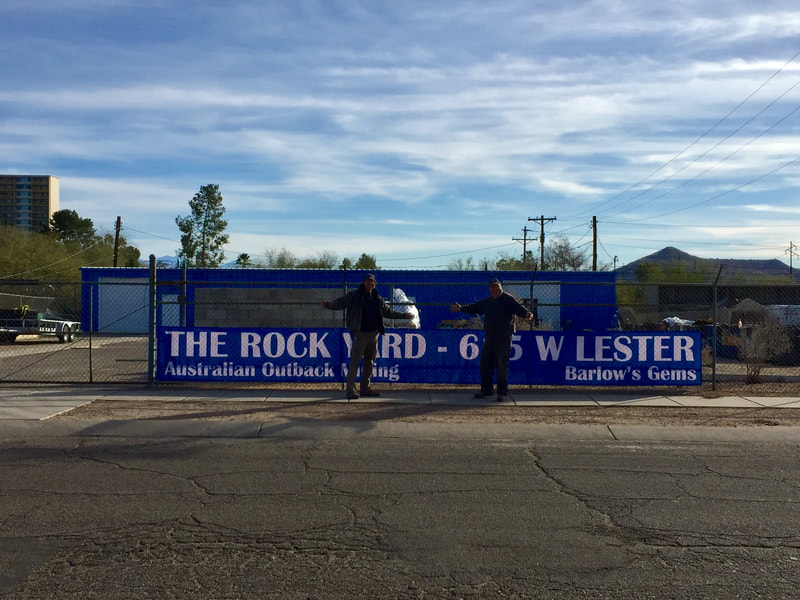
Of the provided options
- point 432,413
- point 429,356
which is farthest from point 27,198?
point 432,413

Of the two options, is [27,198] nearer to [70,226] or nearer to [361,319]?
[70,226]

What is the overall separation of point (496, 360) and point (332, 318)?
16.0 metres

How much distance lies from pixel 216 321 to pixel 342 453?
19963 millimetres

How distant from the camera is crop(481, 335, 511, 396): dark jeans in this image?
1177cm

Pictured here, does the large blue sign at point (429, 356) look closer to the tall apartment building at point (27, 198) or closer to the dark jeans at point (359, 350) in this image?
the dark jeans at point (359, 350)

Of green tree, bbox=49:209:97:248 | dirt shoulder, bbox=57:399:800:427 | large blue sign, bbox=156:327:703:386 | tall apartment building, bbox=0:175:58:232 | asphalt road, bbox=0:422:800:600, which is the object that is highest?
tall apartment building, bbox=0:175:58:232

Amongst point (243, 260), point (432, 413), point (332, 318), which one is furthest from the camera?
point (243, 260)

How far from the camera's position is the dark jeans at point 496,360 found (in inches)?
464

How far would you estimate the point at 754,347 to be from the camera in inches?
563

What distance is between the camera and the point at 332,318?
89.7 feet

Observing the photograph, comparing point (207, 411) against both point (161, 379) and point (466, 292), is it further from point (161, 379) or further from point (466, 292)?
point (466, 292)

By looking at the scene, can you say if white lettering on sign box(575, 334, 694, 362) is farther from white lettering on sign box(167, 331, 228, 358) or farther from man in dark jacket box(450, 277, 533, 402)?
white lettering on sign box(167, 331, 228, 358)

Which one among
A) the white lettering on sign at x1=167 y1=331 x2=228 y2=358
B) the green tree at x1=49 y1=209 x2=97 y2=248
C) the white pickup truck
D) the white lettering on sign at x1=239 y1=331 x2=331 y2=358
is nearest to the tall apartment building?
the green tree at x1=49 y1=209 x2=97 y2=248

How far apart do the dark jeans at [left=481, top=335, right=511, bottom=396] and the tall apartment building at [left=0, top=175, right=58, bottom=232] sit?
137375mm
